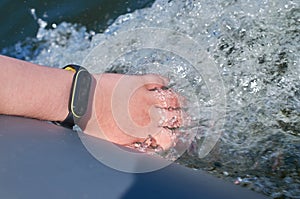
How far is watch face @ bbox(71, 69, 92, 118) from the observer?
1156mm

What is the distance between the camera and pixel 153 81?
56.7 inches

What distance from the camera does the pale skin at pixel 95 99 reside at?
108 centimetres

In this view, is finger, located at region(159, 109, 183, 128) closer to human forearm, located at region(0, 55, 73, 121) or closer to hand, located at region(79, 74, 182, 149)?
hand, located at region(79, 74, 182, 149)

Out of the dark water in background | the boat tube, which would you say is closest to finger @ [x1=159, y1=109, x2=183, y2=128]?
the boat tube

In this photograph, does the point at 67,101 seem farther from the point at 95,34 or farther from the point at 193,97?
the point at 95,34

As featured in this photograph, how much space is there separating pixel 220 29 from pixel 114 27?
441 millimetres

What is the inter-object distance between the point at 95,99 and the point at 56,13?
0.83m

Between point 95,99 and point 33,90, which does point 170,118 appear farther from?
point 33,90

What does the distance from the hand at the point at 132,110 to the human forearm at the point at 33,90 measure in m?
0.08

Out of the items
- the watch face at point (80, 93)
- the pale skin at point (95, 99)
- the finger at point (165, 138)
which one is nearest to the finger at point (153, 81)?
the pale skin at point (95, 99)

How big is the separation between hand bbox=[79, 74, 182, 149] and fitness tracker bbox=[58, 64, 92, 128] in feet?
0.09

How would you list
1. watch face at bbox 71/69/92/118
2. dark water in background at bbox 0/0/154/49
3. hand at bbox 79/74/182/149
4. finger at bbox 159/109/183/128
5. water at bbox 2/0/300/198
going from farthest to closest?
1. dark water in background at bbox 0/0/154/49
2. finger at bbox 159/109/183/128
3. hand at bbox 79/74/182/149
4. watch face at bbox 71/69/92/118
5. water at bbox 2/0/300/198

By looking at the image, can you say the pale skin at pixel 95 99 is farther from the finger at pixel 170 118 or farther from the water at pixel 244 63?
the water at pixel 244 63

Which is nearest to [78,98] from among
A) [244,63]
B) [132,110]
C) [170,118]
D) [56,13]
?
[132,110]
